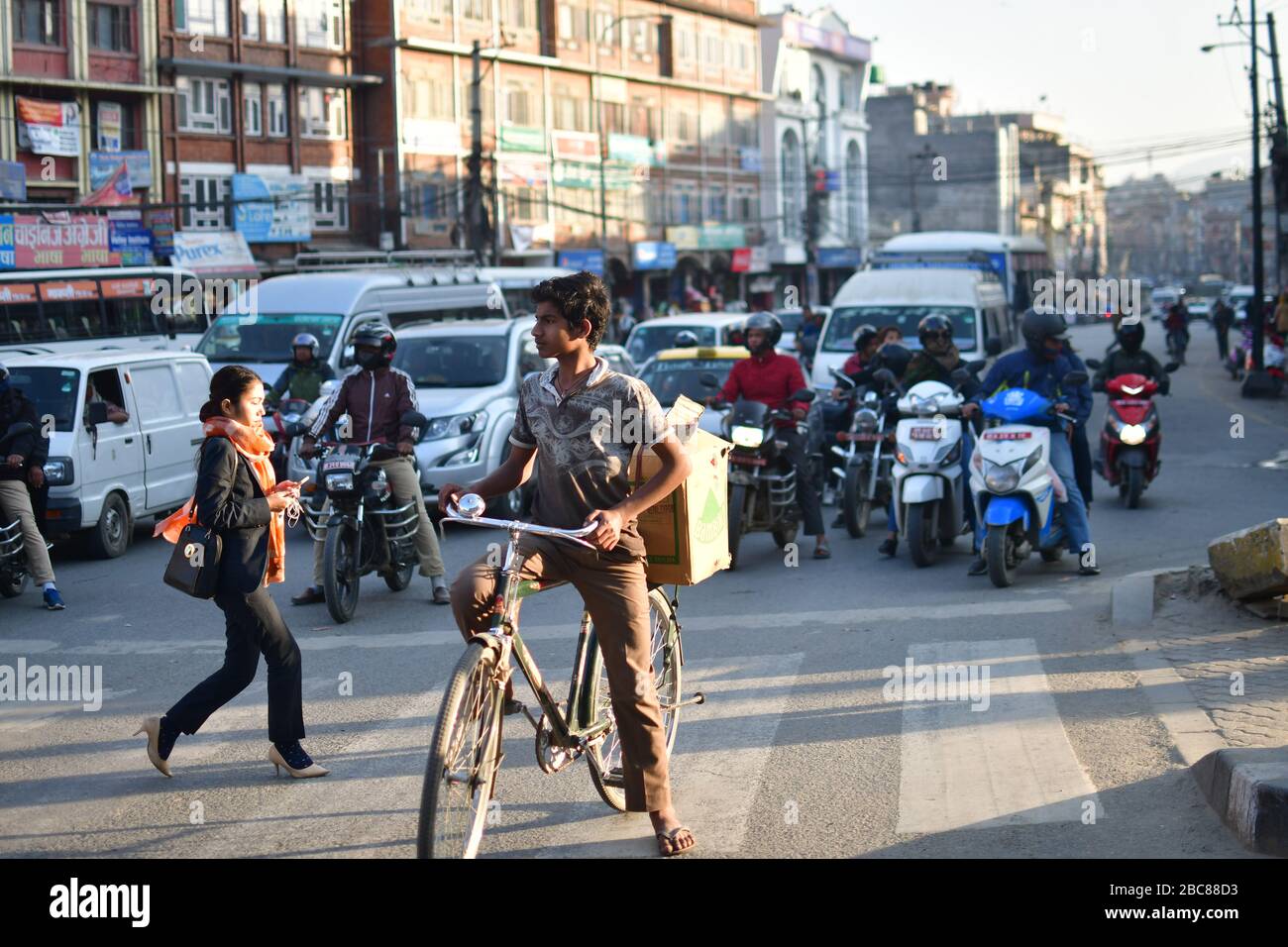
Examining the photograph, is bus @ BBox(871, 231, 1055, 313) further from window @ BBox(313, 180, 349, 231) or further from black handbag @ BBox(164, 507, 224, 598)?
black handbag @ BBox(164, 507, 224, 598)

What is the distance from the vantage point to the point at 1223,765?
5.72 meters

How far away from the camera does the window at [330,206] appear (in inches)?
1973

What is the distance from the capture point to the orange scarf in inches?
258

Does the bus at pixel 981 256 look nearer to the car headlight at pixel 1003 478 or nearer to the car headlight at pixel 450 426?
the car headlight at pixel 450 426

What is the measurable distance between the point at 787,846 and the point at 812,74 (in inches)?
3154

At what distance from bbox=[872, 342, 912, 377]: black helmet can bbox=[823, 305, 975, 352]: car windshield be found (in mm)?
6380

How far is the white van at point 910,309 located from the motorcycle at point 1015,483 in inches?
343

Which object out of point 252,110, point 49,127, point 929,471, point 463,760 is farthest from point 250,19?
point 463,760

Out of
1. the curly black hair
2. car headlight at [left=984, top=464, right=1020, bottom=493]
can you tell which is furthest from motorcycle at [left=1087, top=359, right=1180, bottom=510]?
the curly black hair

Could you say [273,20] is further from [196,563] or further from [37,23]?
[196,563]

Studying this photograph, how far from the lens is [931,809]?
5871 millimetres

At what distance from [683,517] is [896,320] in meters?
16.1
